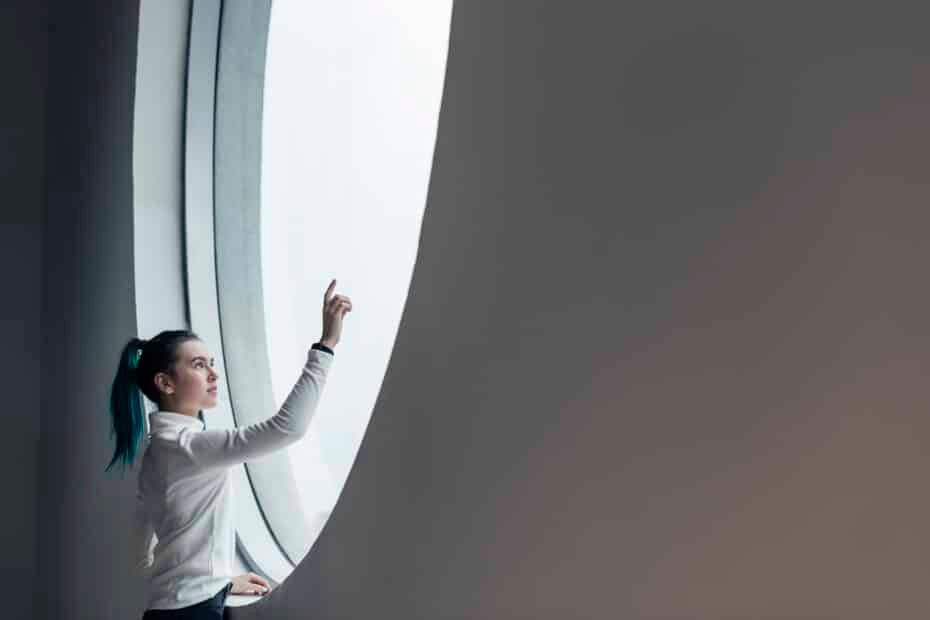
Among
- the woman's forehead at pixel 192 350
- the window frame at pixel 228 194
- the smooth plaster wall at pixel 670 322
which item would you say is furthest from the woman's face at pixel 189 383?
the smooth plaster wall at pixel 670 322

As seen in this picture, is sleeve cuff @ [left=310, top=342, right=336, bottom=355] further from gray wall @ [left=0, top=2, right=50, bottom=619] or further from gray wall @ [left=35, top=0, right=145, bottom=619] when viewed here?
gray wall @ [left=0, top=2, right=50, bottom=619]

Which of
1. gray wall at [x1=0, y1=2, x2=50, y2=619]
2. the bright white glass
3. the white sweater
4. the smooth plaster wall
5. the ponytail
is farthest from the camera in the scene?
gray wall at [x1=0, y1=2, x2=50, y2=619]

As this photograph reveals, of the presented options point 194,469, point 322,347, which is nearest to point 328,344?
point 322,347

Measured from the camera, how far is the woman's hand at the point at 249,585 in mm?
1861

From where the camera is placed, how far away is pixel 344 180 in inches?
111

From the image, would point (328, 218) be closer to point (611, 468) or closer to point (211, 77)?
point (211, 77)

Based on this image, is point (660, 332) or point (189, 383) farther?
point (189, 383)

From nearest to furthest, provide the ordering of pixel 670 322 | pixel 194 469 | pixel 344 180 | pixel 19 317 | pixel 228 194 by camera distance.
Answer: pixel 670 322, pixel 194 469, pixel 228 194, pixel 344 180, pixel 19 317

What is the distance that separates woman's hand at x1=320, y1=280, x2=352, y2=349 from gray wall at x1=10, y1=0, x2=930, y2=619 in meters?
0.26

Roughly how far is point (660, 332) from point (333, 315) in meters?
0.75

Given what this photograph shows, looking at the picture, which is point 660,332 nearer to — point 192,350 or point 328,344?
point 328,344

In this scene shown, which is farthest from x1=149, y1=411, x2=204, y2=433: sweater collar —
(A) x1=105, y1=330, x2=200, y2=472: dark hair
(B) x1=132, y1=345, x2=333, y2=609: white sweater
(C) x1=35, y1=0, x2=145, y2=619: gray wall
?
(C) x1=35, y1=0, x2=145, y2=619: gray wall

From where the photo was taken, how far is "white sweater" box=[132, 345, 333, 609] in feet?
5.69

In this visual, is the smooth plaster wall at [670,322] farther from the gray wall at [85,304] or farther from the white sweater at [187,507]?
the gray wall at [85,304]
